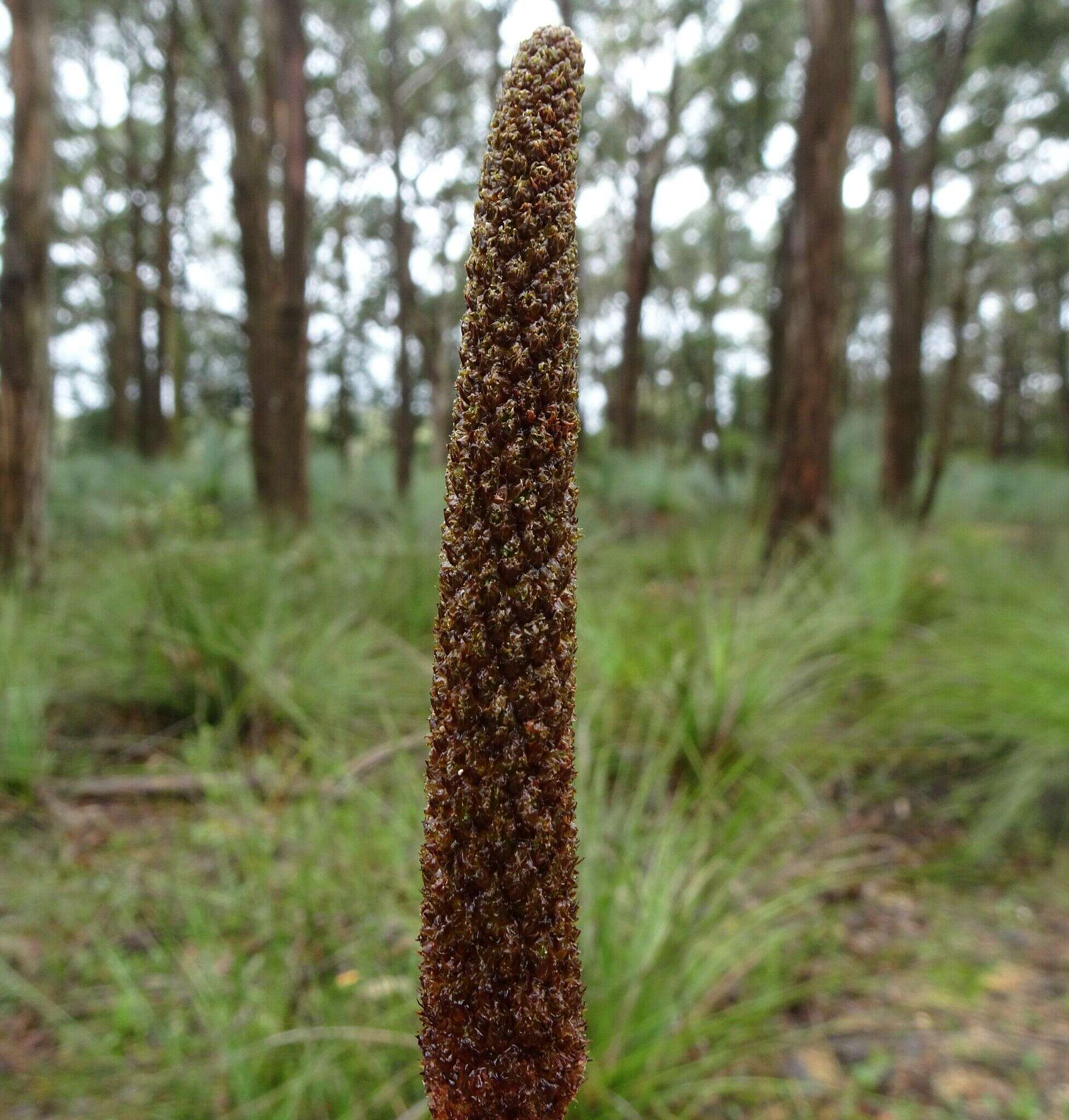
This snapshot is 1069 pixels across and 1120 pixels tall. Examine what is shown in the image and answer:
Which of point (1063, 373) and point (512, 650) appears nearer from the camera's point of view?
point (512, 650)

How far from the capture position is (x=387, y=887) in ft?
11.2

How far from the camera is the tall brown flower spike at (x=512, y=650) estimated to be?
27.0 inches

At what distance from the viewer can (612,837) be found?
3.72 meters

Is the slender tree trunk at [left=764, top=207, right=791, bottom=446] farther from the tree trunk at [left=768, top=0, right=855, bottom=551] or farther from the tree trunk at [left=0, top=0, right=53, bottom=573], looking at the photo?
the tree trunk at [left=0, top=0, right=53, bottom=573]

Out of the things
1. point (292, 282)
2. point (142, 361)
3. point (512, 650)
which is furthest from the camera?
point (142, 361)

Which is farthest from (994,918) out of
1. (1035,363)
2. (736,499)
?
(1035,363)

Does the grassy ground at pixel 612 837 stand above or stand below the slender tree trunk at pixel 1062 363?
below

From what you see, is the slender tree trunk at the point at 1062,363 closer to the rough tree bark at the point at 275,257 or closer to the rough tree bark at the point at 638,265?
the rough tree bark at the point at 638,265

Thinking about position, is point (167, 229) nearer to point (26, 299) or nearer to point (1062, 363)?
point (26, 299)

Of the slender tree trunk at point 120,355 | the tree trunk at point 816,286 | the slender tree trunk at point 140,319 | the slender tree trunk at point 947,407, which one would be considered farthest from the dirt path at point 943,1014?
the slender tree trunk at point 120,355

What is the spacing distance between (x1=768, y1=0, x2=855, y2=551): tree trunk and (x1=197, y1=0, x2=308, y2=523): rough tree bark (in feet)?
15.4

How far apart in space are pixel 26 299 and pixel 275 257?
16.6 feet

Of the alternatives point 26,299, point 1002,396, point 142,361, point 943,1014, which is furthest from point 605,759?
point 1002,396

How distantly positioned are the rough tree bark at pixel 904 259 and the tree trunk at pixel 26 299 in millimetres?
10124
